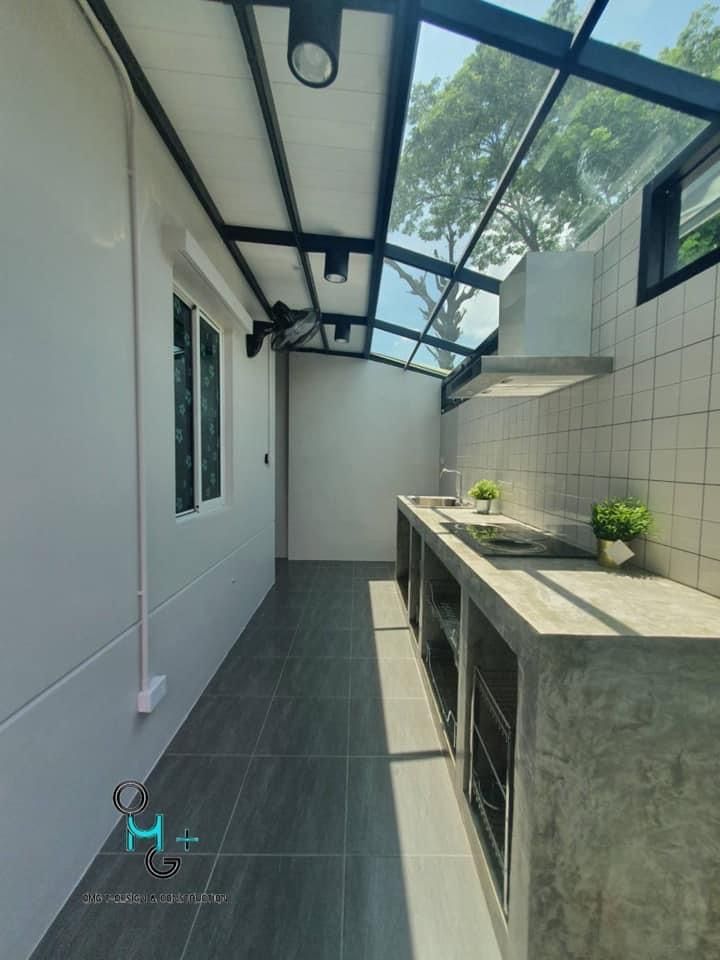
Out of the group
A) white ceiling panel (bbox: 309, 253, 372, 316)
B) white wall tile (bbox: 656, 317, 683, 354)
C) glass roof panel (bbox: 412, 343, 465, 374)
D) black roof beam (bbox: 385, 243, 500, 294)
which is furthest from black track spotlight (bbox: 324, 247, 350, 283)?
white wall tile (bbox: 656, 317, 683, 354)

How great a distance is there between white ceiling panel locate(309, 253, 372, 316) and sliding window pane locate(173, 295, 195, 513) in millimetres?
1160

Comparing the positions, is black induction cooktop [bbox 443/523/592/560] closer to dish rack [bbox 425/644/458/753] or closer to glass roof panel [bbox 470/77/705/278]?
dish rack [bbox 425/644/458/753]

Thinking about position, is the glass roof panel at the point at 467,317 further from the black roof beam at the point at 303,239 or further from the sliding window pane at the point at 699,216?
the sliding window pane at the point at 699,216

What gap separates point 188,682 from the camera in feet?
7.09

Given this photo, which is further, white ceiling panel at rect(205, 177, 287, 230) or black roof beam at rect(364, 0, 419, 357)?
white ceiling panel at rect(205, 177, 287, 230)

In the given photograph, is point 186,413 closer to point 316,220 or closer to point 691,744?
point 316,220

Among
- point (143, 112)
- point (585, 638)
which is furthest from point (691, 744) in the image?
point (143, 112)

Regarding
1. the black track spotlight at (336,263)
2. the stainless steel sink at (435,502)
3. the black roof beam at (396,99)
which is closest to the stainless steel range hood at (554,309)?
the black roof beam at (396,99)

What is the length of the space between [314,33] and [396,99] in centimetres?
63

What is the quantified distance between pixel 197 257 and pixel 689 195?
215cm

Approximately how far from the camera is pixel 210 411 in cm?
274

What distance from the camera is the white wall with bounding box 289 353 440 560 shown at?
5.40 m

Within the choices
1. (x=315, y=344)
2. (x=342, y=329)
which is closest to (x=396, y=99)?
(x=342, y=329)

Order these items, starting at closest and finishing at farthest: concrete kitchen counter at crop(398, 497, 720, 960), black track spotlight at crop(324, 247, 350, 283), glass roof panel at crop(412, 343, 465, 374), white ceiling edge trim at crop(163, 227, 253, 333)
→ concrete kitchen counter at crop(398, 497, 720, 960), white ceiling edge trim at crop(163, 227, 253, 333), black track spotlight at crop(324, 247, 350, 283), glass roof panel at crop(412, 343, 465, 374)
